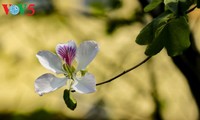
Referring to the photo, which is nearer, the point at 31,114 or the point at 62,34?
the point at 31,114

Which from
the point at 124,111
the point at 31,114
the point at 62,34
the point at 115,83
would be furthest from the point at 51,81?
the point at 62,34

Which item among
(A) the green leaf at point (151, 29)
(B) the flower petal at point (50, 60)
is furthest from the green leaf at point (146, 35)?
(B) the flower petal at point (50, 60)

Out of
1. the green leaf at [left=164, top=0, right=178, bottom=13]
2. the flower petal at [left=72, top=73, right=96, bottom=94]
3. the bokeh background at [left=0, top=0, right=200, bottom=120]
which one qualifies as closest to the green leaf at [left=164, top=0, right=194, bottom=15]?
the green leaf at [left=164, top=0, right=178, bottom=13]

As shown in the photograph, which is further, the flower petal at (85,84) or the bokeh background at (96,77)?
the bokeh background at (96,77)

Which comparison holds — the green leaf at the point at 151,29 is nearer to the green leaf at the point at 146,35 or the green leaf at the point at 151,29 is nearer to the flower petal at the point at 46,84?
the green leaf at the point at 146,35

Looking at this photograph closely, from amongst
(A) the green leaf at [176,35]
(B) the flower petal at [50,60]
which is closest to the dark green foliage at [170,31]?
(A) the green leaf at [176,35]

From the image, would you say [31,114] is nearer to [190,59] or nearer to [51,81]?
[190,59]

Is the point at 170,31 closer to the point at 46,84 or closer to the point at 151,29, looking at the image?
the point at 151,29

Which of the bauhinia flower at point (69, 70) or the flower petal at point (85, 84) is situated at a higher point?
the bauhinia flower at point (69, 70)
